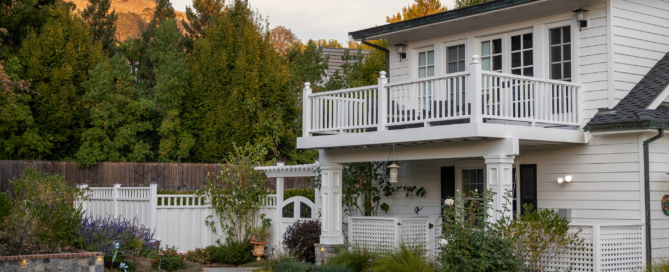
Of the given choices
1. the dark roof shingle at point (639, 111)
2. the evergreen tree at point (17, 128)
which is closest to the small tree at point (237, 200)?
the dark roof shingle at point (639, 111)

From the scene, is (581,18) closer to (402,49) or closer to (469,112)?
(469,112)

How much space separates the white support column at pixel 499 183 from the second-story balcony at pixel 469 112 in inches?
16.7

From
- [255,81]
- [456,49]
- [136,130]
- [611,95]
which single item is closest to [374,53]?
[255,81]

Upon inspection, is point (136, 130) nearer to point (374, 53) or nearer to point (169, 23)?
point (169, 23)

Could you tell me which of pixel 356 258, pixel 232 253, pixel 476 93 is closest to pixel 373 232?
pixel 356 258

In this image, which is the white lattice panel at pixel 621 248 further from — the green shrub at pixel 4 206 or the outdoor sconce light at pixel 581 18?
the green shrub at pixel 4 206

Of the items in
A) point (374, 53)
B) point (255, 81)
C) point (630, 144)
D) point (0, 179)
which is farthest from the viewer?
point (374, 53)

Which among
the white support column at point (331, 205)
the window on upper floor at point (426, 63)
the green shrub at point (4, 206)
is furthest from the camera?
the window on upper floor at point (426, 63)

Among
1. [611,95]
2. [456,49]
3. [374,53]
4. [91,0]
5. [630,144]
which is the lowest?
[630,144]

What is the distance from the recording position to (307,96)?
12820 millimetres

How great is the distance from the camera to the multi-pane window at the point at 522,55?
40.3 ft

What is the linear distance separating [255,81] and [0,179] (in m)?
8.63

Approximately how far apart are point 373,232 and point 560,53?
469cm

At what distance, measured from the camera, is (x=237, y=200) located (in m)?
15.2
